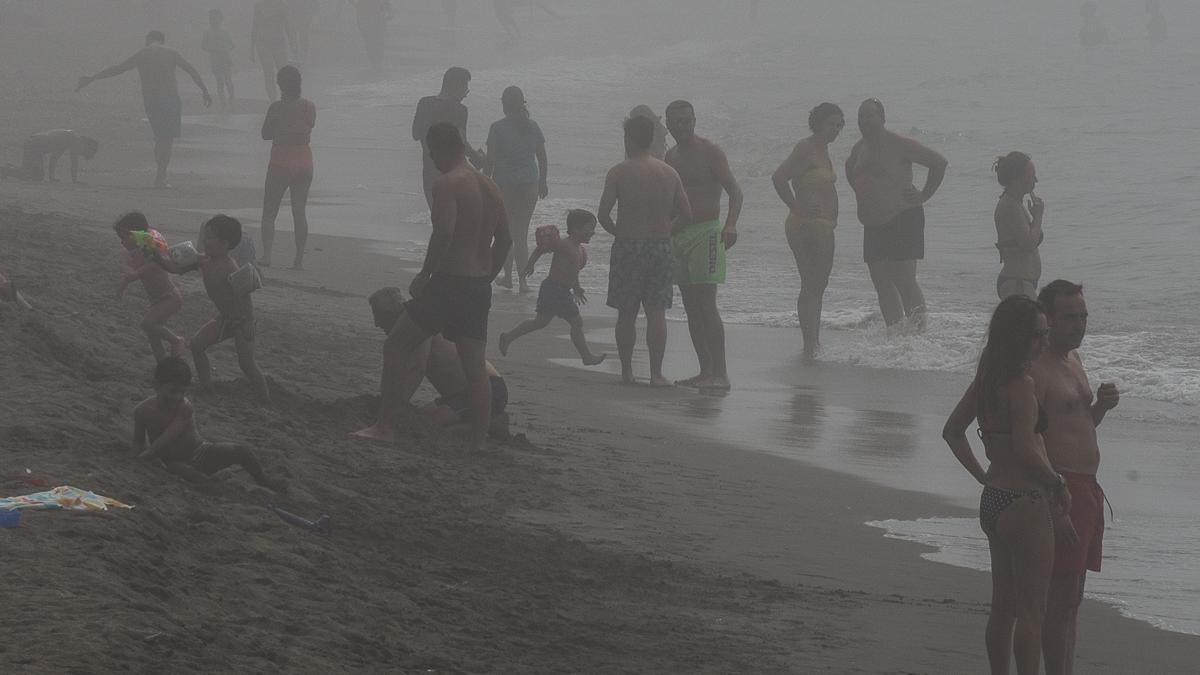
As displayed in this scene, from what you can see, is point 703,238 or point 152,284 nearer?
point 152,284

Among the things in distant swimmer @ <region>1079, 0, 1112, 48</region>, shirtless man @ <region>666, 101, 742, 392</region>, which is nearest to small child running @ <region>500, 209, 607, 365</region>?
shirtless man @ <region>666, 101, 742, 392</region>

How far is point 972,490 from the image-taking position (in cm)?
791

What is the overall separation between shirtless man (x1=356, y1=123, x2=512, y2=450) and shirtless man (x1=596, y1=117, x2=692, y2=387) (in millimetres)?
2395

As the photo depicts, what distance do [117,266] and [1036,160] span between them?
78.2 feet

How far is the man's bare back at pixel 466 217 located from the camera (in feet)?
23.7

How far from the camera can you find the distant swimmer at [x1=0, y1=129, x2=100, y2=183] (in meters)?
18.2

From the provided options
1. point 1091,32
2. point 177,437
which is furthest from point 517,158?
point 1091,32

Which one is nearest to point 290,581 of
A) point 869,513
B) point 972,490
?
point 869,513

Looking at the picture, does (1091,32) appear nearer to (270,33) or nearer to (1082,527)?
(270,33)

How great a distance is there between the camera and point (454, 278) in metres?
7.28

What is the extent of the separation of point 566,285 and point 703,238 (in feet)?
3.16

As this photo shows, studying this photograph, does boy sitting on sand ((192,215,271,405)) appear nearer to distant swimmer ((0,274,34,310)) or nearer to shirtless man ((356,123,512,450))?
shirtless man ((356,123,512,450))

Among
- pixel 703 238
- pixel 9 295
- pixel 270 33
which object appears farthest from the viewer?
pixel 270 33

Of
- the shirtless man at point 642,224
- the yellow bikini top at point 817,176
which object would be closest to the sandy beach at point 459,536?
the shirtless man at point 642,224
